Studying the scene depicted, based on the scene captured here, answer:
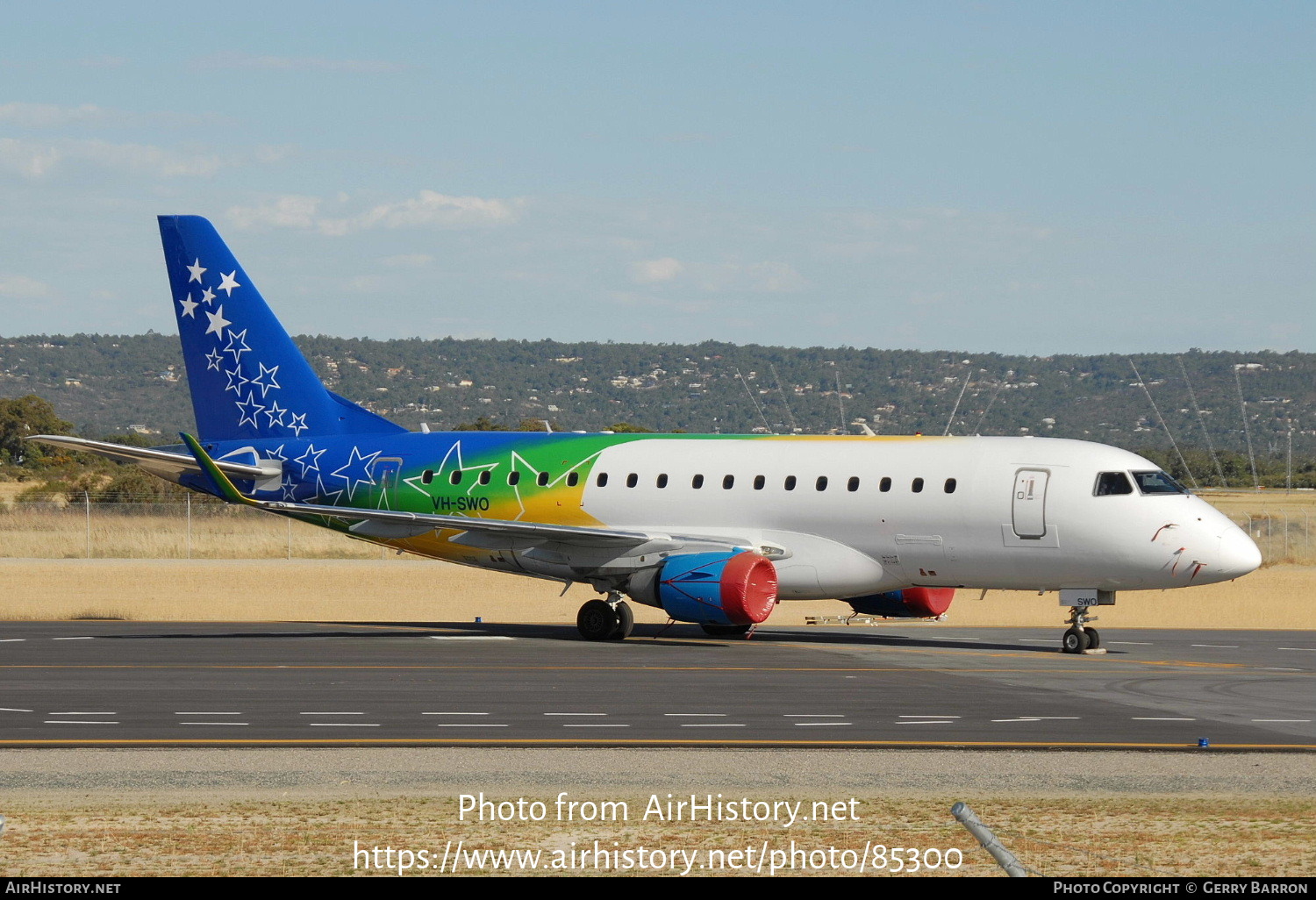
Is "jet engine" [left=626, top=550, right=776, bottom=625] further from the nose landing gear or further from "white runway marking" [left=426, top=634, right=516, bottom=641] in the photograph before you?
the nose landing gear

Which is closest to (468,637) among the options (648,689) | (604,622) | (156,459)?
(604,622)

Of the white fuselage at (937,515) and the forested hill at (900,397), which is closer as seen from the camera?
the white fuselage at (937,515)

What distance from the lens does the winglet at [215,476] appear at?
3281cm

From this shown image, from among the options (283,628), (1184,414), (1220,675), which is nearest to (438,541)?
(283,628)

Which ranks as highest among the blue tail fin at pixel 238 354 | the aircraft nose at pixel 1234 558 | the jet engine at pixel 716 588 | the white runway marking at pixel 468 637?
the blue tail fin at pixel 238 354

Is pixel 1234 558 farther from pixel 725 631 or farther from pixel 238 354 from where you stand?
pixel 238 354

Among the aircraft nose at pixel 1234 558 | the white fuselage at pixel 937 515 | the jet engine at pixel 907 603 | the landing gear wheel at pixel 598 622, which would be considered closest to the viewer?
the aircraft nose at pixel 1234 558

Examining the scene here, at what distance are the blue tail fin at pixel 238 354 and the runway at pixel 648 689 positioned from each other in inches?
224

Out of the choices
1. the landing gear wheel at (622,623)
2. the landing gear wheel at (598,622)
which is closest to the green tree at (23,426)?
the landing gear wheel at (598,622)

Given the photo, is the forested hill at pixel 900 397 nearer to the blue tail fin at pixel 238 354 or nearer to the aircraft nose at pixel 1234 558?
the blue tail fin at pixel 238 354

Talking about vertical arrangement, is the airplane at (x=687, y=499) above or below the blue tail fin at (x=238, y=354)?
below

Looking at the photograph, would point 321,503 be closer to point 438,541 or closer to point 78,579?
point 438,541
